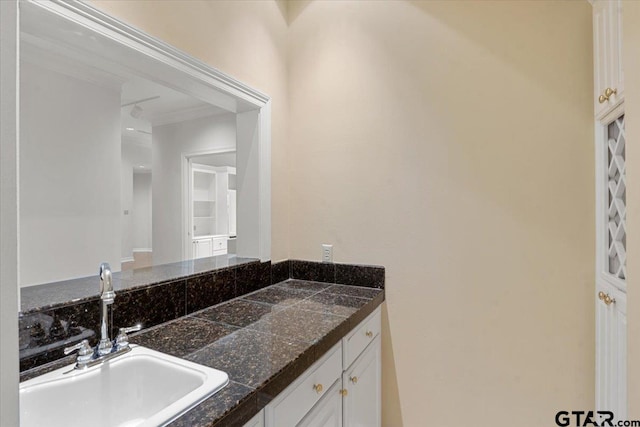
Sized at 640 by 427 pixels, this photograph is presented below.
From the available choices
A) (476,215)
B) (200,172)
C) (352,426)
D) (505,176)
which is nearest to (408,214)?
(476,215)

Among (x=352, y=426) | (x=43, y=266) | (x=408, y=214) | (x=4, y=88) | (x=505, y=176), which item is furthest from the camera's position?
(x=43, y=266)

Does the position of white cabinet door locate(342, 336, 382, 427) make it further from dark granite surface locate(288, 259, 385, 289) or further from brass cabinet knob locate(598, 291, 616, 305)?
brass cabinet knob locate(598, 291, 616, 305)

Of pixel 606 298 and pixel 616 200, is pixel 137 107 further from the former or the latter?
pixel 606 298

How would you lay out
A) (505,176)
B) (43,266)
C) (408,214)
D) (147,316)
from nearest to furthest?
1. (147,316)
2. (505,176)
3. (408,214)
4. (43,266)

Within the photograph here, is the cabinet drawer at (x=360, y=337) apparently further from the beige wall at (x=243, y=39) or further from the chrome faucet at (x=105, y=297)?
the chrome faucet at (x=105, y=297)

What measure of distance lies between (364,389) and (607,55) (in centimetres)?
191

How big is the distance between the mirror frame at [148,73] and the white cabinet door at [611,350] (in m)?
1.72

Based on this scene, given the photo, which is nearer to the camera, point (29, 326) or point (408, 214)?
point (29, 326)

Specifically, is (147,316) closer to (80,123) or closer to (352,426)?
(352,426)

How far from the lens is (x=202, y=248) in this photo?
16.0 feet

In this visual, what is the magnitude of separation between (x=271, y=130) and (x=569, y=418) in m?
2.28

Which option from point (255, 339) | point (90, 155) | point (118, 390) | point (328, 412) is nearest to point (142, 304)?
point (118, 390)

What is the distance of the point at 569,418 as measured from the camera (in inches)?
60.9

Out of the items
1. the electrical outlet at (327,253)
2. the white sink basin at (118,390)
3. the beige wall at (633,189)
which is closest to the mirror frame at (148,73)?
the electrical outlet at (327,253)
